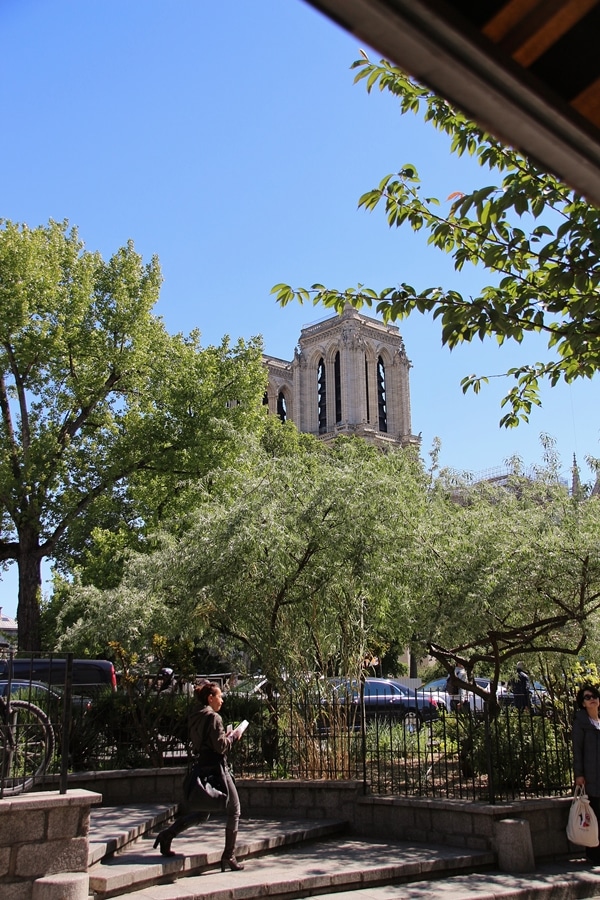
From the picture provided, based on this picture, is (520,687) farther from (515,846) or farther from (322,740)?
(515,846)

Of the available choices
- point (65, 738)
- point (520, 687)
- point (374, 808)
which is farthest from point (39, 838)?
point (520, 687)

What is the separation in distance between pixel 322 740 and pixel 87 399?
1343cm

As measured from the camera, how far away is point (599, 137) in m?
1.76

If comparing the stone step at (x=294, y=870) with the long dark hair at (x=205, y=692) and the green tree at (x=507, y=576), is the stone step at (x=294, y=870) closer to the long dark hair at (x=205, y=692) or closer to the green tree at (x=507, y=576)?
the long dark hair at (x=205, y=692)

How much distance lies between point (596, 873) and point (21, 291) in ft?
59.0

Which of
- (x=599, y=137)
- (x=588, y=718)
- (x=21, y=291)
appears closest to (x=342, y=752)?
(x=588, y=718)

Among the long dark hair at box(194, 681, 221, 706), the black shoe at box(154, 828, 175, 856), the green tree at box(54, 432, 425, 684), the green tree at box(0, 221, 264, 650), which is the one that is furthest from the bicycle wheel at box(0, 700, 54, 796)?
the green tree at box(0, 221, 264, 650)

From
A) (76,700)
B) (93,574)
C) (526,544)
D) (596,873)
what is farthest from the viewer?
(93,574)

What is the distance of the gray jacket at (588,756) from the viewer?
827 centimetres

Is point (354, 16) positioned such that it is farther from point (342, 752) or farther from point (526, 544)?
point (342, 752)

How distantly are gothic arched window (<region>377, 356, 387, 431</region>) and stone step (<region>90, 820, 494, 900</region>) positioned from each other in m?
78.9

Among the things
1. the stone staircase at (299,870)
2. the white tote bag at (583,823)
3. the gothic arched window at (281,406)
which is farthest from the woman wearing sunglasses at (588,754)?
the gothic arched window at (281,406)

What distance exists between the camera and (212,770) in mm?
8016

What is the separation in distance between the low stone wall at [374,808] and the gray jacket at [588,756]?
0.95 m
